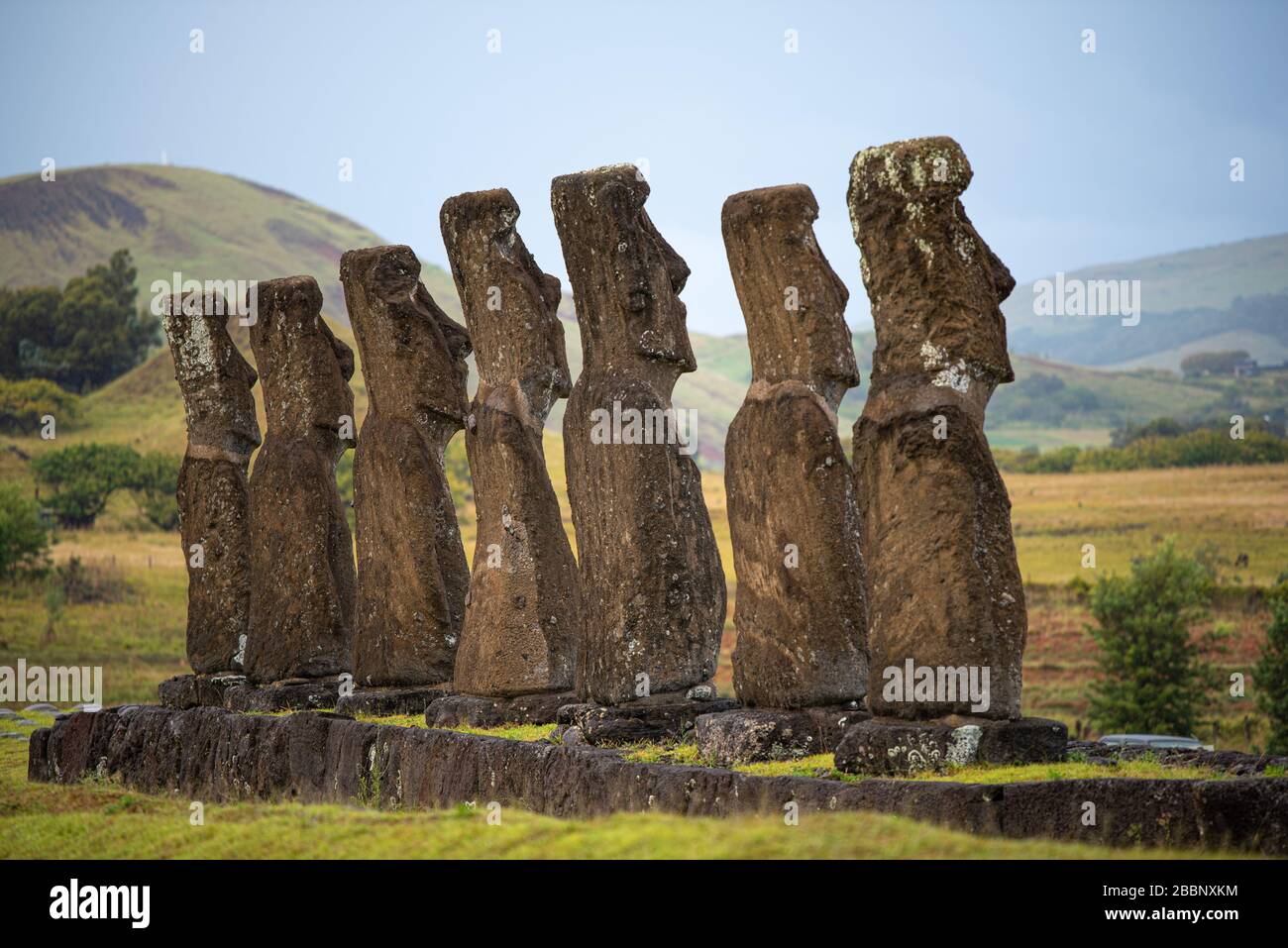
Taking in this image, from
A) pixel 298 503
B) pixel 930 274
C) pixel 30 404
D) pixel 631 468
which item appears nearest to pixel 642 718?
pixel 631 468

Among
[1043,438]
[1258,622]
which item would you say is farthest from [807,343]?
[1043,438]

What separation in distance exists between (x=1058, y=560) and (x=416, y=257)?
41.4 m

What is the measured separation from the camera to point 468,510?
247 ft

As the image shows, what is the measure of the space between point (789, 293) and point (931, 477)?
7.61ft

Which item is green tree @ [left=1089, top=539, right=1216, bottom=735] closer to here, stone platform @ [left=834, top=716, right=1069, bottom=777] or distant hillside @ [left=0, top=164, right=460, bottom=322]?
stone platform @ [left=834, top=716, right=1069, bottom=777]

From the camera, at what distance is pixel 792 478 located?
1366 centimetres

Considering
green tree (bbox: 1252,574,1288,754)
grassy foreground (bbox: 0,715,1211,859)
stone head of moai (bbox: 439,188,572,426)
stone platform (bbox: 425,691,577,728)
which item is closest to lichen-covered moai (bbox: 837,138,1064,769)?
grassy foreground (bbox: 0,715,1211,859)

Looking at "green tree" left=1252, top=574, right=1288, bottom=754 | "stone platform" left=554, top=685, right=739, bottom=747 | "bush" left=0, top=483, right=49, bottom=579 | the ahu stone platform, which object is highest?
"bush" left=0, top=483, right=49, bottom=579

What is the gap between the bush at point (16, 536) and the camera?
52.6 m

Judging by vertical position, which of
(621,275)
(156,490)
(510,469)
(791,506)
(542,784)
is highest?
(621,275)

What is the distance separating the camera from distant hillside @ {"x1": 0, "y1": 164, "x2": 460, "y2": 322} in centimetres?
15362

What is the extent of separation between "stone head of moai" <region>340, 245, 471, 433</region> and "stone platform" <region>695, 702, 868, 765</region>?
594 centimetres

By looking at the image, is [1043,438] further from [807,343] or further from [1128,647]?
[807,343]

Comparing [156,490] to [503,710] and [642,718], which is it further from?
[642,718]
